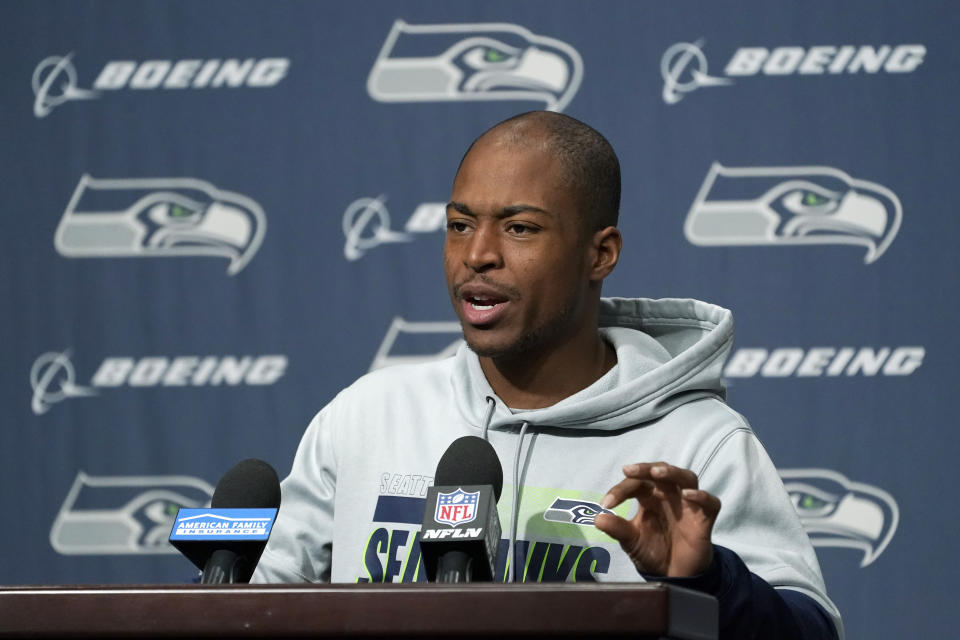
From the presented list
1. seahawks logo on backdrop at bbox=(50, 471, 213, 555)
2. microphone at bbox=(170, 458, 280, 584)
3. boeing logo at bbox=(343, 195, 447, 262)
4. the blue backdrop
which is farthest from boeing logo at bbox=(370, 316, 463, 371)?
microphone at bbox=(170, 458, 280, 584)

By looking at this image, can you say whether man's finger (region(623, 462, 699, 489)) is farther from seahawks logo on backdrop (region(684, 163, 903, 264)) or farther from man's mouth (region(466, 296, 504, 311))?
seahawks logo on backdrop (region(684, 163, 903, 264))

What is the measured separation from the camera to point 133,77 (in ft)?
9.06

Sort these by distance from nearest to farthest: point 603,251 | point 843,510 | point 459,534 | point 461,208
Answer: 1. point 459,534
2. point 461,208
3. point 603,251
4. point 843,510

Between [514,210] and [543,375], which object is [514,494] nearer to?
[543,375]

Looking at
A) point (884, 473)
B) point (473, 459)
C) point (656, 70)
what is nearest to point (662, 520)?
point (473, 459)

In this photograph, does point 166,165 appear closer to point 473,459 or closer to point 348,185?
point 348,185

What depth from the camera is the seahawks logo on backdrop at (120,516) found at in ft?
8.68

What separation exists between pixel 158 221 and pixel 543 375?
49.7 inches

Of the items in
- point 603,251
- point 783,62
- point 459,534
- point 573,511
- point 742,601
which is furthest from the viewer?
Answer: point 783,62

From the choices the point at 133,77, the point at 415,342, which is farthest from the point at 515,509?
the point at 133,77

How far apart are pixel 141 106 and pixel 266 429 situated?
0.74 metres

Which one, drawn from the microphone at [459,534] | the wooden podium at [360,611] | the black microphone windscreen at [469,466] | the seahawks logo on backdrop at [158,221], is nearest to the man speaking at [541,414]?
the black microphone windscreen at [469,466]

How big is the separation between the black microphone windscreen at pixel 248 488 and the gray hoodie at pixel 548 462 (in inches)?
12.7

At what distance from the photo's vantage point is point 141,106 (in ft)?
9.04
